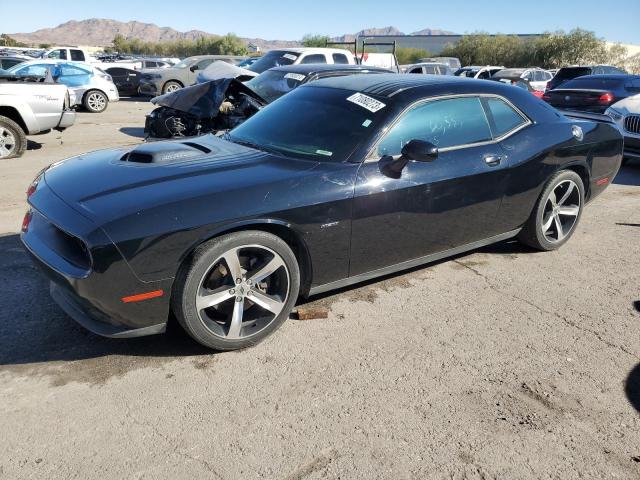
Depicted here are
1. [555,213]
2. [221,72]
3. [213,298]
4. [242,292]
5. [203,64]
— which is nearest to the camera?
[213,298]

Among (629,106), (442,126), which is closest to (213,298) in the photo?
(442,126)

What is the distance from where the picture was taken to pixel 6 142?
8414mm

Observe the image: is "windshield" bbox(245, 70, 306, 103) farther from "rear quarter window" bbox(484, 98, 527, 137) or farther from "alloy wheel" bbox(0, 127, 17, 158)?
"rear quarter window" bbox(484, 98, 527, 137)

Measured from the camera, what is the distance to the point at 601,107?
35.0ft

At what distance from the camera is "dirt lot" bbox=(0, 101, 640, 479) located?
237cm

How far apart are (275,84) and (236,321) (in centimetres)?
668

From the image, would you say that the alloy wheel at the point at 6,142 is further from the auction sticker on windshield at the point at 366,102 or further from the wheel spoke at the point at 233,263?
the wheel spoke at the point at 233,263

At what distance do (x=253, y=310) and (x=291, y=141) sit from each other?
1.29 m

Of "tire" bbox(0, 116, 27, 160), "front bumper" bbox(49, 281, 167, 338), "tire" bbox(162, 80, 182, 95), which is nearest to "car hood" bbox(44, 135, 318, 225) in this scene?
"front bumper" bbox(49, 281, 167, 338)

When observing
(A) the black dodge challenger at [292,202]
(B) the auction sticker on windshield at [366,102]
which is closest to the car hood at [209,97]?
(A) the black dodge challenger at [292,202]

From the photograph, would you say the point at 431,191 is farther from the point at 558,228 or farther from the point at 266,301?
the point at 558,228

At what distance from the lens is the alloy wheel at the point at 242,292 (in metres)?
3.03

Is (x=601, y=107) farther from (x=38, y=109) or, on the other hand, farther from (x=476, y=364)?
(x=38, y=109)

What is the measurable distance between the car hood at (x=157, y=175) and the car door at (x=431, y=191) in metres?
0.52
